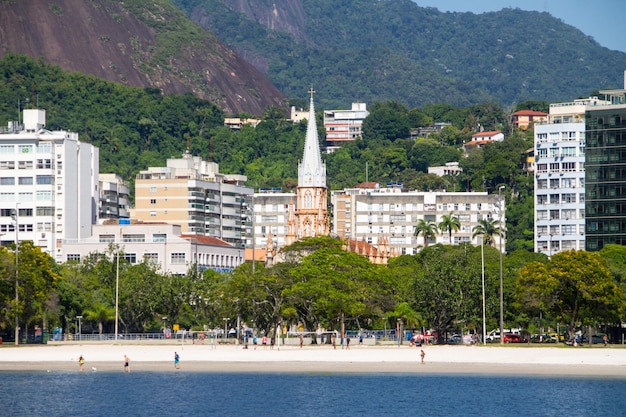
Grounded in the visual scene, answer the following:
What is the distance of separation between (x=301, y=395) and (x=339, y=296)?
141 feet

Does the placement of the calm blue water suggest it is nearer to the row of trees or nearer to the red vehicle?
the row of trees

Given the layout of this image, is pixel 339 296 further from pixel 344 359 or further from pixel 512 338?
pixel 512 338

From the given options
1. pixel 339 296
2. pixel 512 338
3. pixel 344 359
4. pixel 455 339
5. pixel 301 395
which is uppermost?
pixel 339 296

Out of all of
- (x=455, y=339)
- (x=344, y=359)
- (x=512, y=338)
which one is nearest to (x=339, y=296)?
(x=344, y=359)

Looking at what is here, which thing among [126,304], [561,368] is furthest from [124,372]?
[126,304]

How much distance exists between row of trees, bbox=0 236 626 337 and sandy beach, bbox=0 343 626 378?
5.43 m

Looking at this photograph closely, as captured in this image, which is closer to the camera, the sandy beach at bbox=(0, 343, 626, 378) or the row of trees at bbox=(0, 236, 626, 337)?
the sandy beach at bbox=(0, 343, 626, 378)

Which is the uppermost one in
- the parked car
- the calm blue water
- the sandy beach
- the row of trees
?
the row of trees

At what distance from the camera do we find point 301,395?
104000 mm

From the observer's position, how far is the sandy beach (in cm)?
12094

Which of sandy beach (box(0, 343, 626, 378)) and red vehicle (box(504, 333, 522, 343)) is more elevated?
red vehicle (box(504, 333, 522, 343))

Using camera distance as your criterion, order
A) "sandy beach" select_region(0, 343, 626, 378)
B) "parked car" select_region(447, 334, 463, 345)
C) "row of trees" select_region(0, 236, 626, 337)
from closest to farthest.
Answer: "sandy beach" select_region(0, 343, 626, 378) < "row of trees" select_region(0, 236, 626, 337) < "parked car" select_region(447, 334, 463, 345)

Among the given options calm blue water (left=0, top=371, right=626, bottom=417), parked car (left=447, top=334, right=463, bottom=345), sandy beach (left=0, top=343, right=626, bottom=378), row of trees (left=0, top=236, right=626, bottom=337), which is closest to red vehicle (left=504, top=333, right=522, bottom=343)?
row of trees (left=0, top=236, right=626, bottom=337)

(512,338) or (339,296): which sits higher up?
(339,296)
